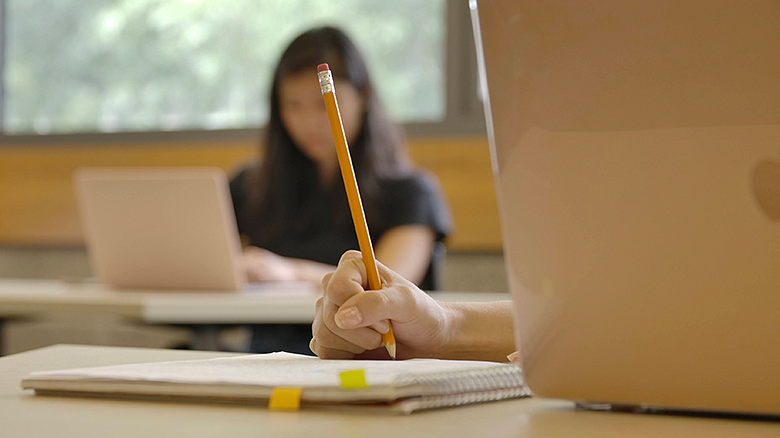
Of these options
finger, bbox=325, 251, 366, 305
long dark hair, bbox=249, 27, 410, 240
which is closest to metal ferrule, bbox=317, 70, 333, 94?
finger, bbox=325, 251, 366, 305

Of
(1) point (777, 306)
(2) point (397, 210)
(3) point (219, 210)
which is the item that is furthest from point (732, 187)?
(2) point (397, 210)

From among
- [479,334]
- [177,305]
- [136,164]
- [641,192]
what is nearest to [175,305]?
[177,305]

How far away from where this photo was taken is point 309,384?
0.49 metres

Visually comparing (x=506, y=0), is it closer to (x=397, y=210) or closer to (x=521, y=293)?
(x=521, y=293)

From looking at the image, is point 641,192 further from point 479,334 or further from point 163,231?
point 163,231

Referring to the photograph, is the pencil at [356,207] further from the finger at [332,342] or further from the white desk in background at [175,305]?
the white desk in background at [175,305]

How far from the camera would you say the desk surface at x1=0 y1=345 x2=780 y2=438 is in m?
0.43

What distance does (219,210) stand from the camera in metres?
1.65

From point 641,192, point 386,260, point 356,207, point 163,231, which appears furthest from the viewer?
point 386,260

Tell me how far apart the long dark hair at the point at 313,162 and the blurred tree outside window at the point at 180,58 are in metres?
0.85

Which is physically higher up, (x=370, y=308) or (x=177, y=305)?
(x=177, y=305)

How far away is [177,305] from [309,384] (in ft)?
3.49

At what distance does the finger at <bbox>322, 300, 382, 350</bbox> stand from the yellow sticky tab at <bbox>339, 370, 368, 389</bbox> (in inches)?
7.1

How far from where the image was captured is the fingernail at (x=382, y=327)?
65cm
